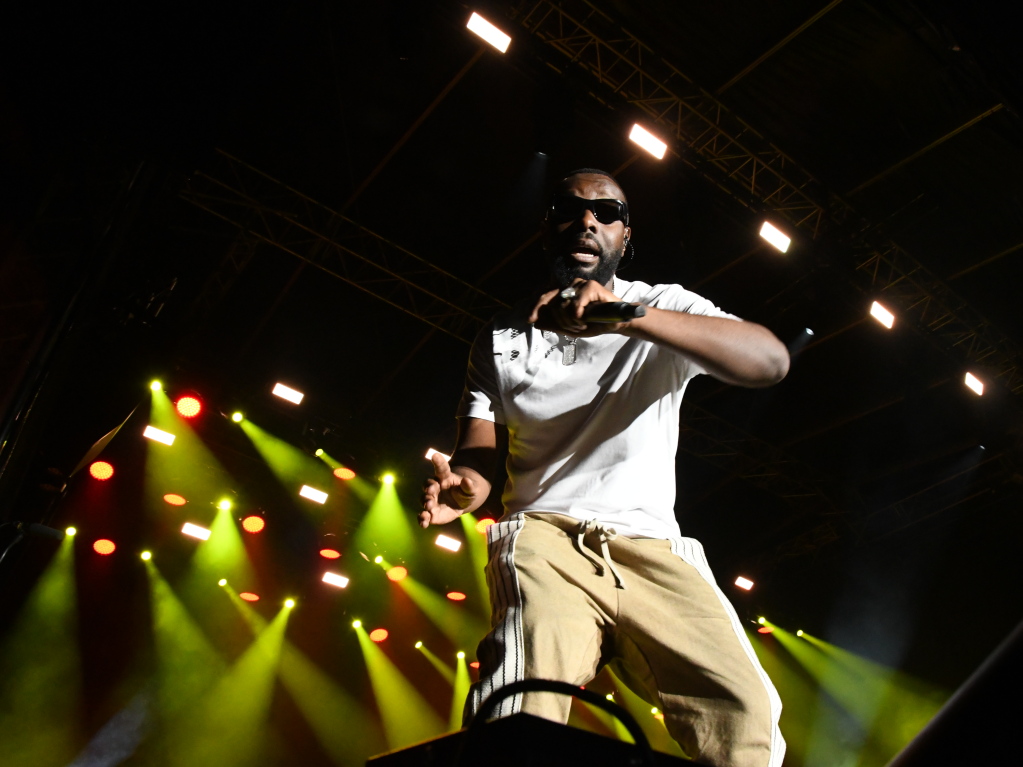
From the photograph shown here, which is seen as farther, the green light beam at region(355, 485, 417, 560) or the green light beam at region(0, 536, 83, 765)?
the green light beam at region(355, 485, 417, 560)

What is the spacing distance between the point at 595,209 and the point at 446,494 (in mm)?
880

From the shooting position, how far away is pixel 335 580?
31.9ft

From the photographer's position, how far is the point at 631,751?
2.87ft

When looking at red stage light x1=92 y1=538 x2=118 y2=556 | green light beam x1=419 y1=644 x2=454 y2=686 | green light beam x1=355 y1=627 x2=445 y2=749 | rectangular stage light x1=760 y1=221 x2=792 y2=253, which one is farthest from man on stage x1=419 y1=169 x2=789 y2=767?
green light beam x1=419 y1=644 x2=454 y2=686

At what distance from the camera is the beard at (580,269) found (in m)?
1.90

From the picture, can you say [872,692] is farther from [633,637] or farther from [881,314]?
[633,637]

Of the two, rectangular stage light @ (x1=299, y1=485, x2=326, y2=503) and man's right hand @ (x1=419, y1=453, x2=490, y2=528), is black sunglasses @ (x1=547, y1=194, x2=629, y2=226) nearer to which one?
man's right hand @ (x1=419, y1=453, x2=490, y2=528)

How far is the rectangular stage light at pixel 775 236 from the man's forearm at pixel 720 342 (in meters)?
5.34

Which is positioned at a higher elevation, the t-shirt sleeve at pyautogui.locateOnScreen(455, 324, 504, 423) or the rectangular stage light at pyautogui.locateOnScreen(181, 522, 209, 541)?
the rectangular stage light at pyautogui.locateOnScreen(181, 522, 209, 541)

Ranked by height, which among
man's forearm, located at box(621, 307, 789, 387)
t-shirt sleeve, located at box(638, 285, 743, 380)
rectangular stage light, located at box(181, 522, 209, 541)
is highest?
rectangular stage light, located at box(181, 522, 209, 541)

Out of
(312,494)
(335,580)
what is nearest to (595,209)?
(312,494)

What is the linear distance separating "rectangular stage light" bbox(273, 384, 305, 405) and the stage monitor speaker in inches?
294

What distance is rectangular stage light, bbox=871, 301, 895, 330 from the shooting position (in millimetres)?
6906

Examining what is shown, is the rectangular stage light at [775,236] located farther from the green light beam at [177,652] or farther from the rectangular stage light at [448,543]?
the green light beam at [177,652]
